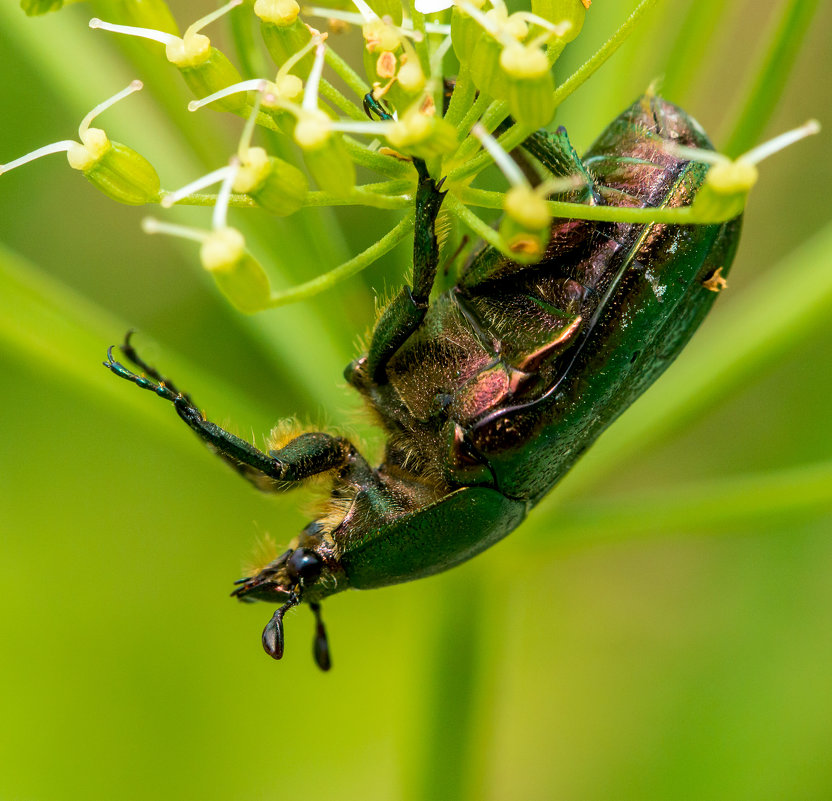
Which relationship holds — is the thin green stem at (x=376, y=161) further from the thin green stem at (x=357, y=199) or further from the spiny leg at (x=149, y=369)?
the spiny leg at (x=149, y=369)

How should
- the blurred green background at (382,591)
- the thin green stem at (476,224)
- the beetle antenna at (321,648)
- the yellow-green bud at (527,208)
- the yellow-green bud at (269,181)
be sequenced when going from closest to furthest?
1. the yellow-green bud at (527,208)
2. the thin green stem at (476,224)
3. the yellow-green bud at (269,181)
4. the beetle antenna at (321,648)
5. the blurred green background at (382,591)

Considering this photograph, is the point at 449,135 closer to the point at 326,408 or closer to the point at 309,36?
the point at 309,36

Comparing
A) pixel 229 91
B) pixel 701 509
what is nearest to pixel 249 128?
pixel 229 91

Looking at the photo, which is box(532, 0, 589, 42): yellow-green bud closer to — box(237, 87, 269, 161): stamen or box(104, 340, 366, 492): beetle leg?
box(237, 87, 269, 161): stamen

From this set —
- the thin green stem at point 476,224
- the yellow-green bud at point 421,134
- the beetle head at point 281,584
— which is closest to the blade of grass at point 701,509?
the beetle head at point 281,584

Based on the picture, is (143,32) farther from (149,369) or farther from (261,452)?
(261,452)

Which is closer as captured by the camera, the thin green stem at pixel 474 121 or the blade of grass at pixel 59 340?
the thin green stem at pixel 474 121

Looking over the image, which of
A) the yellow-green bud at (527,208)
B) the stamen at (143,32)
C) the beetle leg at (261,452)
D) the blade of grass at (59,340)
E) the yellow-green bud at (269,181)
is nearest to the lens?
the yellow-green bud at (527,208)

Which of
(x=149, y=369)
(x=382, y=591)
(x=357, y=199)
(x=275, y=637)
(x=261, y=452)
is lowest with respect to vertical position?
(x=382, y=591)
